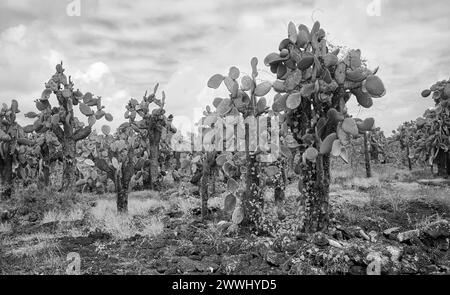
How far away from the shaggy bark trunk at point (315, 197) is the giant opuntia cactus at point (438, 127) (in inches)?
374

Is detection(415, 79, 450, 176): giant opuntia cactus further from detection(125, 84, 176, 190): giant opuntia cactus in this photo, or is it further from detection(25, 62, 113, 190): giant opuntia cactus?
detection(25, 62, 113, 190): giant opuntia cactus

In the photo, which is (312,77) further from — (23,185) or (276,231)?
(23,185)

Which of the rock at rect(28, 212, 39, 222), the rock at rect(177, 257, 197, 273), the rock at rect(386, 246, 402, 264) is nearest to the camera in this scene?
the rock at rect(177, 257, 197, 273)

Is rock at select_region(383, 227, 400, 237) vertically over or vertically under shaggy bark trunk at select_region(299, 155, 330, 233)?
under

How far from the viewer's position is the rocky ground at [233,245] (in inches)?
204

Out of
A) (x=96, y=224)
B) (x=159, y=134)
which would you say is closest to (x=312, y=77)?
(x=96, y=224)


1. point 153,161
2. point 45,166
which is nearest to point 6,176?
point 45,166

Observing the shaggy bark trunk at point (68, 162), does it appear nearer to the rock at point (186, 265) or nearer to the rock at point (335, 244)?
the rock at point (186, 265)

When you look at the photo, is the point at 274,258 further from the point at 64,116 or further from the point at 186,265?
the point at 64,116

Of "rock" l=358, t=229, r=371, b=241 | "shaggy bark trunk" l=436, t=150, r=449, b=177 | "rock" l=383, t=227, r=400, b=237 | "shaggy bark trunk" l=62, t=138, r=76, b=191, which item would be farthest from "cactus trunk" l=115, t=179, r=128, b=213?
"shaggy bark trunk" l=436, t=150, r=449, b=177

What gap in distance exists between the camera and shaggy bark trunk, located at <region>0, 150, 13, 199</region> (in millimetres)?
11591

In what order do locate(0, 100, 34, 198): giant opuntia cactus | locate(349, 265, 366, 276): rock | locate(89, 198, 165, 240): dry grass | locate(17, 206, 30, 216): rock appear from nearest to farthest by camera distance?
1. locate(349, 265, 366, 276): rock
2. locate(89, 198, 165, 240): dry grass
3. locate(17, 206, 30, 216): rock
4. locate(0, 100, 34, 198): giant opuntia cactus

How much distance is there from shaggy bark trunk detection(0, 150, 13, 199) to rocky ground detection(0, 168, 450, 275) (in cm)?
326
